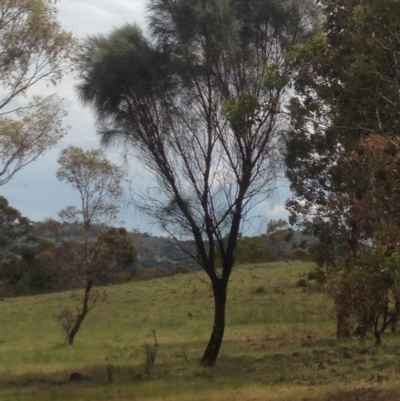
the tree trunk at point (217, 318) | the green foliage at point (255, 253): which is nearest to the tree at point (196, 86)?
the tree trunk at point (217, 318)

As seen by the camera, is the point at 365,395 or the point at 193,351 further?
the point at 193,351

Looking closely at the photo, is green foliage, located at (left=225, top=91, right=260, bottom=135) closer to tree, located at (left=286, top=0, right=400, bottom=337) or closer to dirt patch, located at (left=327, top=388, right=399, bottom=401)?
tree, located at (left=286, top=0, right=400, bottom=337)

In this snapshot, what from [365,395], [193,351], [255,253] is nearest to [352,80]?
[365,395]

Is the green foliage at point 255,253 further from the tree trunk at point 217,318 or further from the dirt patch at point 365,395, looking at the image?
the dirt patch at point 365,395

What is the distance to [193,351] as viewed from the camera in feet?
75.8

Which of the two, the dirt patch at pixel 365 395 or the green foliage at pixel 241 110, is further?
the green foliage at pixel 241 110

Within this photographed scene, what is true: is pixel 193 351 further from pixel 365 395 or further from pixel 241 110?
pixel 365 395

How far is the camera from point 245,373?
15.8 meters

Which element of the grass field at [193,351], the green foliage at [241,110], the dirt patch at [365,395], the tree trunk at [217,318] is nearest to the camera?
the dirt patch at [365,395]

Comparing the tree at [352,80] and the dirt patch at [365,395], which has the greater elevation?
the tree at [352,80]

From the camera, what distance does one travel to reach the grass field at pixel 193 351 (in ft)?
43.4

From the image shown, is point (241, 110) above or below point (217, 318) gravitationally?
above

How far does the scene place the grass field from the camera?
13234 millimetres

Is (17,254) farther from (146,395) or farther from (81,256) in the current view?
(146,395)
